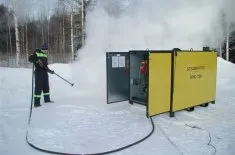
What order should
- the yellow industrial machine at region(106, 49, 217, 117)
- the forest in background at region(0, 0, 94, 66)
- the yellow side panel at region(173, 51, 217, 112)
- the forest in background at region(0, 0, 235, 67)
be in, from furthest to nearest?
1. the forest in background at region(0, 0, 94, 66)
2. the forest in background at region(0, 0, 235, 67)
3. the yellow side panel at region(173, 51, 217, 112)
4. the yellow industrial machine at region(106, 49, 217, 117)

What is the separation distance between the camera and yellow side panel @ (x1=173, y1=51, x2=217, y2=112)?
256 inches

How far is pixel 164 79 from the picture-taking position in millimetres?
6234

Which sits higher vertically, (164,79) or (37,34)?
(37,34)

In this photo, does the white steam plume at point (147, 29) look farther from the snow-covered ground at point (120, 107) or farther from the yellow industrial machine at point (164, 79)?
the yellow industrial machine at point (164, 79)

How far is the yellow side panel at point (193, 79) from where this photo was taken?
6492mm

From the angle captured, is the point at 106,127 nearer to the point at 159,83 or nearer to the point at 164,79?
the point at 159,83

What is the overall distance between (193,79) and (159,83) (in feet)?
4.06

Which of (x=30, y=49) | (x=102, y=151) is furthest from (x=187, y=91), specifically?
(x=30, y=49)

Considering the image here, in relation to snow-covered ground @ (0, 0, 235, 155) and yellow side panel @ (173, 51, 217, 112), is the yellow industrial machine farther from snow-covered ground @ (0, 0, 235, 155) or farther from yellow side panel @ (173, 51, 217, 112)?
snow-covered ground @ (0, 0, 235, 155)

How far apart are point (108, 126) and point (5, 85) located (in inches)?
283

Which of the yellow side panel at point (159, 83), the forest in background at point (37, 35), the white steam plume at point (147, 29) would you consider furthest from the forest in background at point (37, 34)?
the yellow side panel at point (159, 83)

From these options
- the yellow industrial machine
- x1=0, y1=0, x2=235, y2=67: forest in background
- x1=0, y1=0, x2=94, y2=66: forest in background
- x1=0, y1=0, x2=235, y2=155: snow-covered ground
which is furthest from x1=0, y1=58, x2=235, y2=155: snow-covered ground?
x1=0, y1=0, x2=94, y2=66: forest in background

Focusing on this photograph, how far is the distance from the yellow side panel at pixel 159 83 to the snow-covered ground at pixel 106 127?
31cm

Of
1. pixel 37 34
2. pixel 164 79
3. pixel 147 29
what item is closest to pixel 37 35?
pixel 37 34
